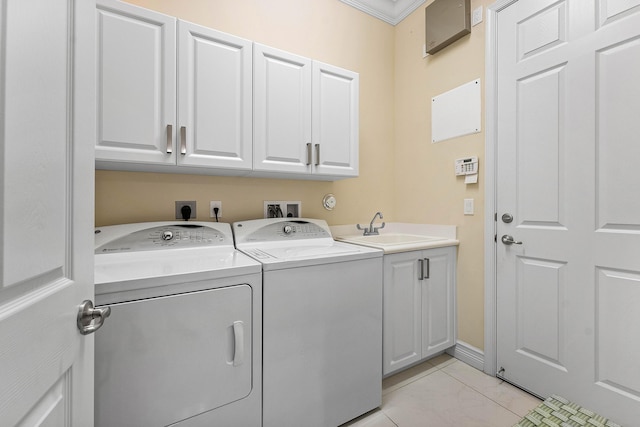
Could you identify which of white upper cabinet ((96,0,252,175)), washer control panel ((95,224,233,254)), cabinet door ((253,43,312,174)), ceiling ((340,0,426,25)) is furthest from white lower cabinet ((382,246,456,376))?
ceiling ((340,0,426,25))

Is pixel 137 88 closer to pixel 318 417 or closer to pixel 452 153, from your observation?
pixel 318 417

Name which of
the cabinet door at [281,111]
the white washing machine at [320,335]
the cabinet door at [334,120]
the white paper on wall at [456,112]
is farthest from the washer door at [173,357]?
the white paper on wall at [456,112]

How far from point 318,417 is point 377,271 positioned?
2.63 ft

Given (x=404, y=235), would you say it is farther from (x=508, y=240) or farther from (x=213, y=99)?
(x=213, y=99)

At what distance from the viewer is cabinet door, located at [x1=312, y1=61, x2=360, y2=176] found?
1.87 m

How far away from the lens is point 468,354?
208 centimetres

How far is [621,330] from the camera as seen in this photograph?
1.40 metres

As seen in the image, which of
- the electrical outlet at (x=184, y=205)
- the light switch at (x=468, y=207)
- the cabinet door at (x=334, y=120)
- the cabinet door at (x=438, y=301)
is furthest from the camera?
the light switch at (x=468, y=207)

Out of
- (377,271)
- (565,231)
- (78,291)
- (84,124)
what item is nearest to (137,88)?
(84,124)

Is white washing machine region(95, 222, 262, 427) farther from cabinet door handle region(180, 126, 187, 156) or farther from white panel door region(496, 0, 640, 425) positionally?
white panel door region(496, 0, 640, 425)

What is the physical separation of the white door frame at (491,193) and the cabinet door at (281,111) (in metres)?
1.27

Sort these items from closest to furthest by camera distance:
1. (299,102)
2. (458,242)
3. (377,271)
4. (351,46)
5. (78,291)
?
(78,291) < (377,271) < (299,102) < (458,242) < (351,46)

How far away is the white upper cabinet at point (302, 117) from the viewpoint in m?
1.68

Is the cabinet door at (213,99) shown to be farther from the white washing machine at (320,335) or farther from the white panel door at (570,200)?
the white panel door at (570,200)
